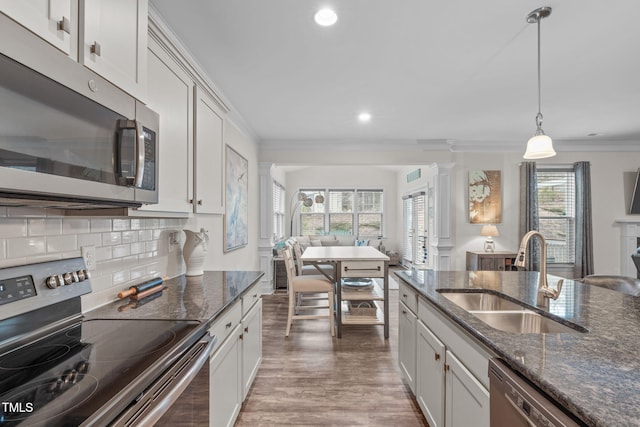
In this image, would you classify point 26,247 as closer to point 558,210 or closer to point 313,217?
point 558,210

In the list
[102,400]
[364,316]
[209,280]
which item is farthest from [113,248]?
[364,316]

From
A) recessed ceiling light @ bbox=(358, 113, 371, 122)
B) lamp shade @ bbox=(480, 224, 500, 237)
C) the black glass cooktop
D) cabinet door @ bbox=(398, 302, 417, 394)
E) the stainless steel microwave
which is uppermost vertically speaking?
recessed ceiling light @ bbox=(358, 113, 371, 122)

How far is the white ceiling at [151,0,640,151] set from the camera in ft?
6.15

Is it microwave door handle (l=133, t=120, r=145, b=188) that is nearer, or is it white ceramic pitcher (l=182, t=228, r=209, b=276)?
microwave door handle (l=133, t=120, r=145, b=188)

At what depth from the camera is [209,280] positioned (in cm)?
215

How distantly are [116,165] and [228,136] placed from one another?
8.56ft

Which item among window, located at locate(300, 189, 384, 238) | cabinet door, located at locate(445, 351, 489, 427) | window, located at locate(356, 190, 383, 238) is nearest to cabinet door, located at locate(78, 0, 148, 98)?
cabinet door, located at locate(445, 351, 489, 427)

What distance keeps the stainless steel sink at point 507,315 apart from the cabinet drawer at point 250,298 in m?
1.24

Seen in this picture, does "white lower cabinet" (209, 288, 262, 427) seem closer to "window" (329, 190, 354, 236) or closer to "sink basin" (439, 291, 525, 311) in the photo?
"sink basin" (439, 291, 525, 311)

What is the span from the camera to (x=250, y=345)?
7.05 ft

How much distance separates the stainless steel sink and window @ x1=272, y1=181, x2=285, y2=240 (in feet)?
16.3

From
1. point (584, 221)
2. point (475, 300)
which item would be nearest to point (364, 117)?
point (475, 300)

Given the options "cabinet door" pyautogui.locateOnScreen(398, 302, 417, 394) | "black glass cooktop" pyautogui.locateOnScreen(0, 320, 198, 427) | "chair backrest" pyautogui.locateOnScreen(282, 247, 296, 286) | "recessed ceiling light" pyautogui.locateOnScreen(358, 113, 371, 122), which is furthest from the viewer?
"recessed ceiling light" pyautogui.locateOnScreen(358, 113, 371, 122)

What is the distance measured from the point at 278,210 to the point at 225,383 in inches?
223
